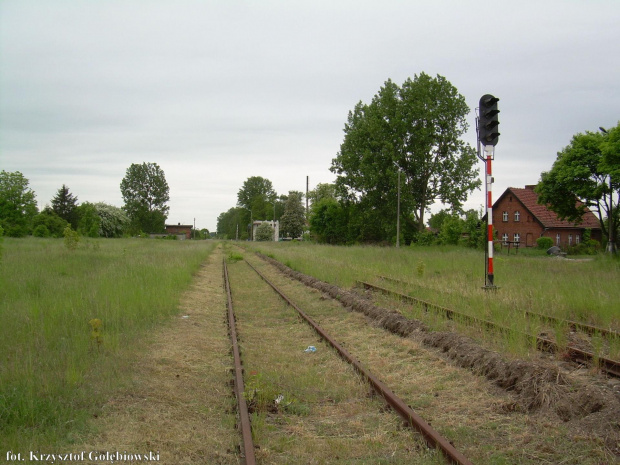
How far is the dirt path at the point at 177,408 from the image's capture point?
4.06m

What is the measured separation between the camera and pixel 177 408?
5051 millimetres

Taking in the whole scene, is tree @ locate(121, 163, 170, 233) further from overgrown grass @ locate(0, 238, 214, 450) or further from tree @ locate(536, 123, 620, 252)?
overgrown grass @ locate(0, 238, 214, 450)

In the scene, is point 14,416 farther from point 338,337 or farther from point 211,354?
point 338,337

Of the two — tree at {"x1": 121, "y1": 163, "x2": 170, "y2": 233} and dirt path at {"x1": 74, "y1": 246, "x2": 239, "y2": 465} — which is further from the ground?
tree at {"x1": 121, "y1": 163, "x2": 170, "y2": 233}

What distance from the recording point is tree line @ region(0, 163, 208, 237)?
208 feet

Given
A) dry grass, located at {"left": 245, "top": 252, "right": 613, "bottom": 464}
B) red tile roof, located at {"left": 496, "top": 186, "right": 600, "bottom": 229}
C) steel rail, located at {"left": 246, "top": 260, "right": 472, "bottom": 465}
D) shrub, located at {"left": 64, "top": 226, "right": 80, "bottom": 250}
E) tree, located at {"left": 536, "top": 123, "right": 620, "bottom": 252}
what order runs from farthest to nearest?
red tile roof, located at {"left": 496, "top": 186, "right": 600, "bottom": 229} → tree, located at {"left": 536, "top": 123, "right": 620, "bottom": 252} → shrub, located at {"left": 64, "top": 226, "right": 80, "bottom": 250} → dry grass, located at {"left": 245, "top": 252, "right": 613, "bottom": 464} → steel rail, located at {"left": 246, "top": 260, "right": 472, "bottom": 465}

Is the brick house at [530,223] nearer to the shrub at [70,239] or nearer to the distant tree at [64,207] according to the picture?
the shrub at [70,239]

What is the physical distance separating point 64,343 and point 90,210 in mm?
71942

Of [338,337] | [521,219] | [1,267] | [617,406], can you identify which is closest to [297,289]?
[338,337]

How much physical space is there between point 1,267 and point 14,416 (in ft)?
39.1

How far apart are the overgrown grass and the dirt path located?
0.26 m

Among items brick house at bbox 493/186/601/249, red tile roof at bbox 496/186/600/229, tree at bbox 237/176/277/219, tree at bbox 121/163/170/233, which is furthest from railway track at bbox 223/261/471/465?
tree at bbox 237/176/277/219

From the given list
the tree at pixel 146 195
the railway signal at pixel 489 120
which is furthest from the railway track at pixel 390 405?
the tree at pixel 146 195

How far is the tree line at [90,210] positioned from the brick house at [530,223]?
47.6 meters
